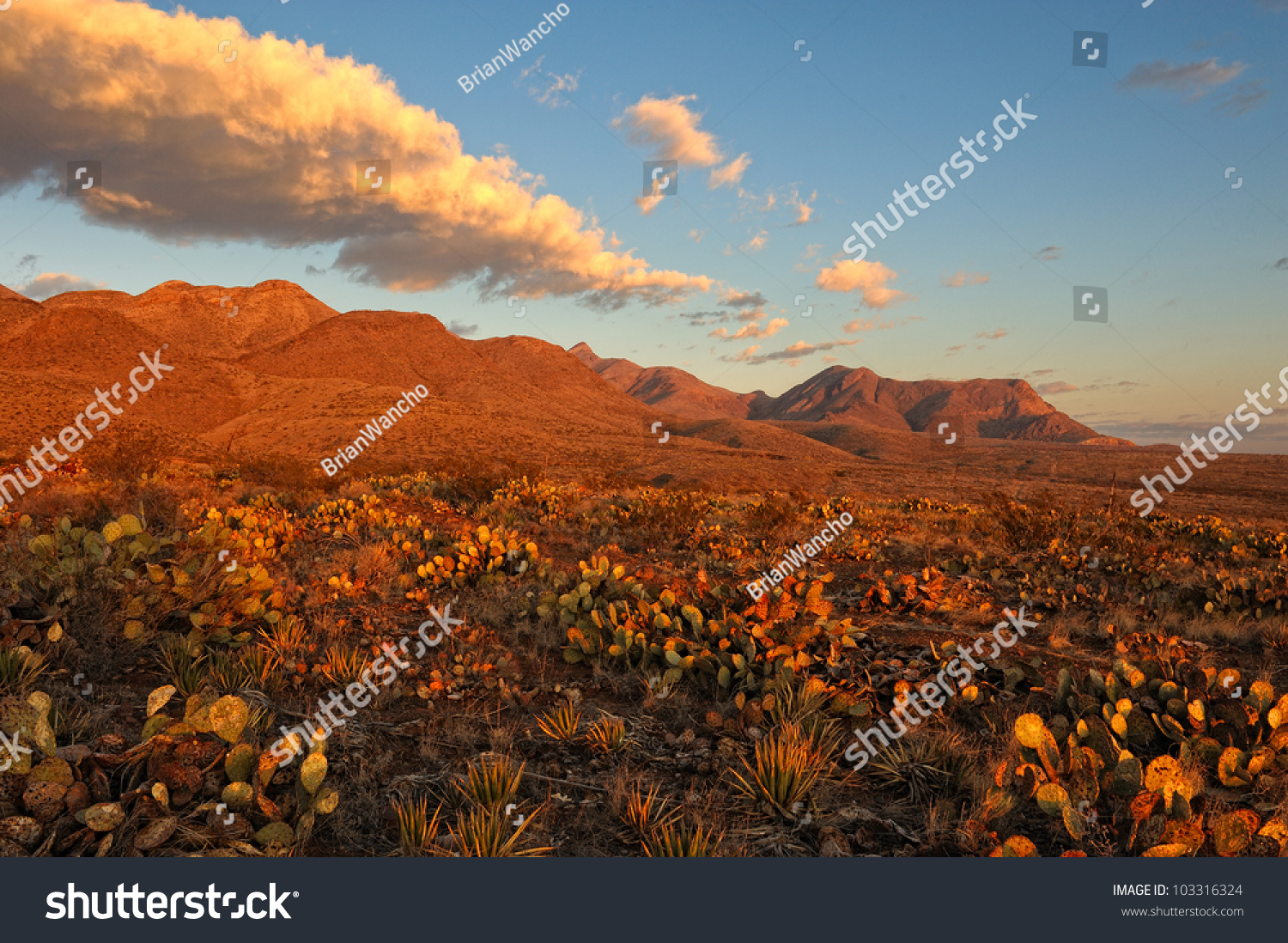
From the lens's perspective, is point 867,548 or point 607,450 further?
point 607,450

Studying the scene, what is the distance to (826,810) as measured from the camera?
3051mm

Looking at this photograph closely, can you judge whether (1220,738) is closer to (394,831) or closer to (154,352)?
(394,831)

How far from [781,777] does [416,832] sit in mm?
1744

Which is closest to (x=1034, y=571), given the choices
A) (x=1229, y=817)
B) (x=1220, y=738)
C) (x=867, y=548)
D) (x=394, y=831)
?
(x=867, y=548)

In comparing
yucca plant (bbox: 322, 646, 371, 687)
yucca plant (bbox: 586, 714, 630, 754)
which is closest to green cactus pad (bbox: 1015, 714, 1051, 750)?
yucca plant (bbox: 586, 714, 630, 754)

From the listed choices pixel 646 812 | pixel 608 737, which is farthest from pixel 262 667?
pixel 646 812

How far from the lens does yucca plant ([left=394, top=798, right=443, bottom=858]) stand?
265cm

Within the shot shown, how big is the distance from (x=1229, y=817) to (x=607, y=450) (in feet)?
175

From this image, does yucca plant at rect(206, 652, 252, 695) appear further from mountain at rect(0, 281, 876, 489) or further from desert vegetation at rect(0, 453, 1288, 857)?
mountain at rect(0, 281, 876, 489)

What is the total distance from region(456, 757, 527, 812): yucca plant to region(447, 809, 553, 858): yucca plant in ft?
0.47

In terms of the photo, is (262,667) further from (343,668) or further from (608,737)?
(608,737)

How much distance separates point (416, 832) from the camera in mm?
2701

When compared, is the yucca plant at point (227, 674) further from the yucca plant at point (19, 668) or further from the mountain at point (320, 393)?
the mountain at point (320, 393)

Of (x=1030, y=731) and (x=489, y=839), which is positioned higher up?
(x=1030, y=731)
